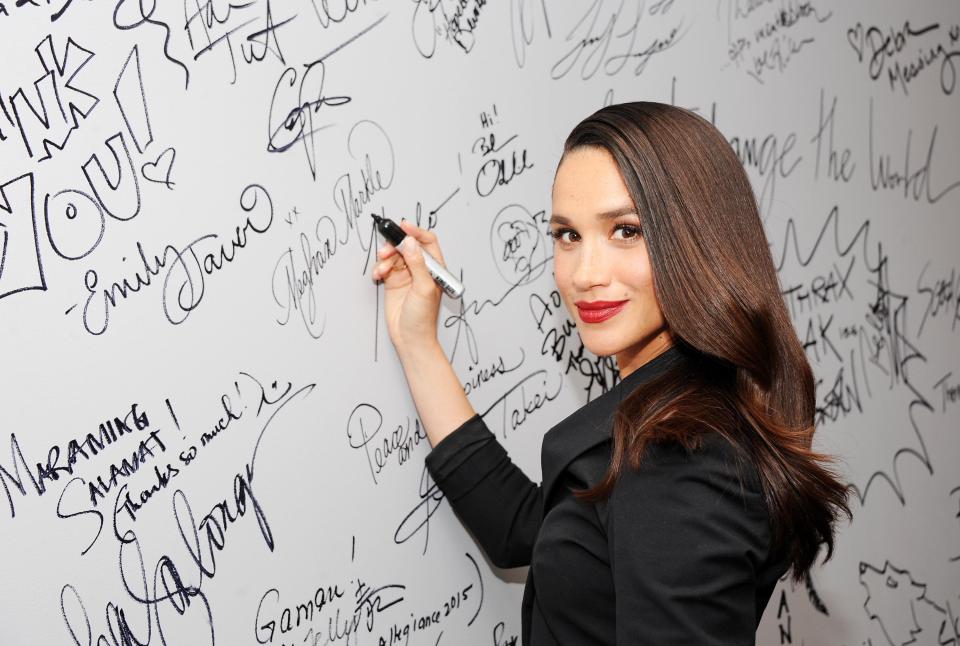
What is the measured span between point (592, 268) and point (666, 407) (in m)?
0.15

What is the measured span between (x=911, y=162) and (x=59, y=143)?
1.36 meters

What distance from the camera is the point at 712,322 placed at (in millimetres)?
815

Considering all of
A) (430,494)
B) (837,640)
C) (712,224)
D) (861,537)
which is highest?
(712,224)

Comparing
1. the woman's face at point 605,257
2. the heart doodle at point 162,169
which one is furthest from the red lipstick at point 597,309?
the heart doodle at point 162,169


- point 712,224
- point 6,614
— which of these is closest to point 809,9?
point 712,224

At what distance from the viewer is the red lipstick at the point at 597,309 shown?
2.85 feet

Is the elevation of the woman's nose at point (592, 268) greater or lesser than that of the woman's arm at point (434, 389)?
greater

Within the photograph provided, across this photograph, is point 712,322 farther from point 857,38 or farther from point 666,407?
point 857,38

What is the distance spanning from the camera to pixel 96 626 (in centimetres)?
75

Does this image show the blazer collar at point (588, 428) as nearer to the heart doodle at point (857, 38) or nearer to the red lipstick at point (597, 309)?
the red lipstick at point (597, 309)

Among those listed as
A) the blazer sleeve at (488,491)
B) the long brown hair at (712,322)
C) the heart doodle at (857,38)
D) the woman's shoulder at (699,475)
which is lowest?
the blazer sleeve at (488,491)

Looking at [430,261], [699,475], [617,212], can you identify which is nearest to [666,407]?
[699,475]

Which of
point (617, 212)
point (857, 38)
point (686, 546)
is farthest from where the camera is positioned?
point (857, 38)

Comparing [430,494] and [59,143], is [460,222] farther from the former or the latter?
[59,143]
